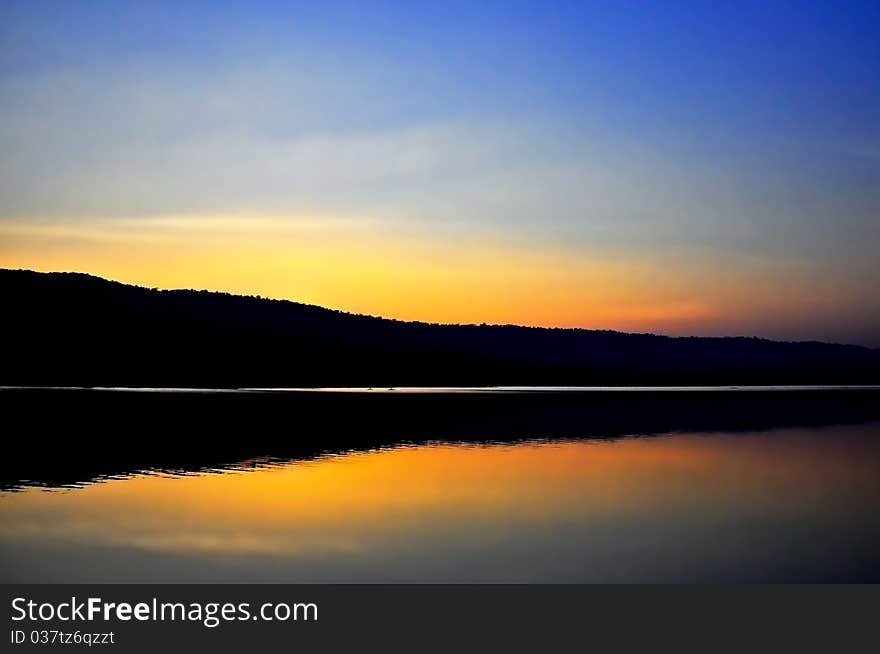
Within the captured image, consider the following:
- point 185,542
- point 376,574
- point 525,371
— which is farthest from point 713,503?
point 525,371

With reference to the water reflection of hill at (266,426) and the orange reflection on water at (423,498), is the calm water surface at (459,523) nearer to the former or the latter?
the orange reflection on water at (423,498)

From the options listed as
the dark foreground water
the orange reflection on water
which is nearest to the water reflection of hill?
the dark foreground water

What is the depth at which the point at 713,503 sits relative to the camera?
2447 centimetres

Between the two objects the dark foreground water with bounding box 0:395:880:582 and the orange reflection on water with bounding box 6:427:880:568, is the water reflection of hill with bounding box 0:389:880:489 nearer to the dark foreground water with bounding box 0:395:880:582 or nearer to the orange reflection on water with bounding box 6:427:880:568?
the dark foreground water with bounding box 0:395:880:582

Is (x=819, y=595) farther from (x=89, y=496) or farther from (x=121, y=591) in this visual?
(x=89, y=496)

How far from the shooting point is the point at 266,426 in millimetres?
46594

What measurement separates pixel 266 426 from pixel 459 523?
2693cm

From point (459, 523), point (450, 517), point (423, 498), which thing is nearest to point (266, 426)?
point (423, 498)

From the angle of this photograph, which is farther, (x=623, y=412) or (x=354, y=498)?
(x=623, y=412)

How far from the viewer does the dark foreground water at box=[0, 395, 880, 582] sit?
656 inches

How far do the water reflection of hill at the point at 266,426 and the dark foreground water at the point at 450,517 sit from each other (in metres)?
0.51

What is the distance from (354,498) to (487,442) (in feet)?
51.7

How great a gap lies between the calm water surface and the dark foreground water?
63 mm

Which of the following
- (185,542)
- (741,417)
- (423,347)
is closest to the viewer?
(185,542)
